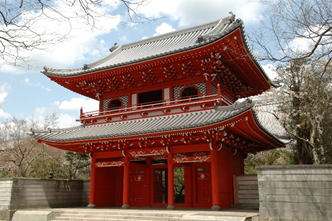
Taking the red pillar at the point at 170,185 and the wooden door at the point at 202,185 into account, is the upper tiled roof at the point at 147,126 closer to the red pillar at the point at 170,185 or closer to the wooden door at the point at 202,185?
the red pillar at the point at 170,185

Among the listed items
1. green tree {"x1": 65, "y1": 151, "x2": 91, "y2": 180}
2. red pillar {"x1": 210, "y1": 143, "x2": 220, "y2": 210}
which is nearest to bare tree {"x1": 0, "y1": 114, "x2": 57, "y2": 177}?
green tree {"x1": 65, "y1": 151, "x2": 91, "y2": 180}

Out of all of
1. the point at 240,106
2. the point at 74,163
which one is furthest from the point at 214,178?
the point at 74,163

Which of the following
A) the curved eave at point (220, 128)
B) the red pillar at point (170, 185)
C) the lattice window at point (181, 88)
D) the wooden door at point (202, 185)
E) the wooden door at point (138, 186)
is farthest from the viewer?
the wooden door at point (138, 186)

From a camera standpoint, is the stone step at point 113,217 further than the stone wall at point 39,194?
No

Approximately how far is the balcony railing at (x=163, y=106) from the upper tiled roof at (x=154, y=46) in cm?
232

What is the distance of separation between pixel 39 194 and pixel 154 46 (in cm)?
1000

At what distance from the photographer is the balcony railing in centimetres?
1278

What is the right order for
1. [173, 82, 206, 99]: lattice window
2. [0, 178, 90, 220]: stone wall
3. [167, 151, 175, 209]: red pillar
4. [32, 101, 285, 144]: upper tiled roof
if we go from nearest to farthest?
[32, 101, 285, 144]: upper tiled roof, [167, 151, 175, 209]: red pillar, [173, 82, 206, 99]: lattice window, [0, 178, 90, 220]: stone wall

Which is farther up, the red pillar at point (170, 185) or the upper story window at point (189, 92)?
the upper story window at point (189, 92)

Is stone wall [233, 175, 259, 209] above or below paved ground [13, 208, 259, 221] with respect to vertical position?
above

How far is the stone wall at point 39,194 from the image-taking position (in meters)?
13.7

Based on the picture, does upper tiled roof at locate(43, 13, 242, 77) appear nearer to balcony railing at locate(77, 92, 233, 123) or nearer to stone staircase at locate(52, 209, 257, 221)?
balcony railing at locate(77, 92, 233, 123)

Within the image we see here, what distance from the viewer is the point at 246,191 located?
502 inches

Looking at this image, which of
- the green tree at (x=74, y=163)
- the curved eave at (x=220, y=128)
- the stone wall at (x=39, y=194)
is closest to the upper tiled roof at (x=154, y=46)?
the curved eave at (x=220, y=128)
